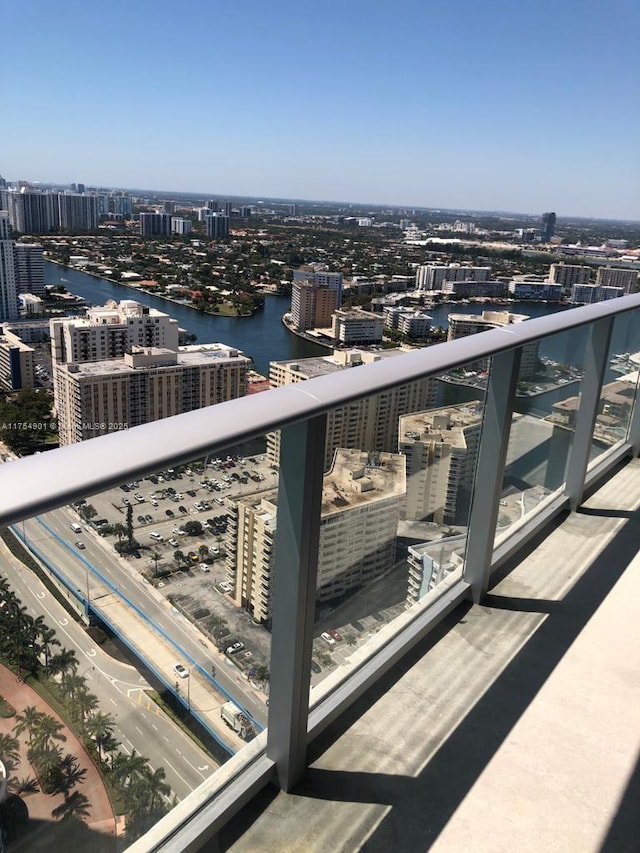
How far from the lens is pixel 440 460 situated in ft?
3.01

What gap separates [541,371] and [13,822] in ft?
3.03

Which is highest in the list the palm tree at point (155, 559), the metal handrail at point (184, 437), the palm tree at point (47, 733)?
the metal handrail at point (184, 437)

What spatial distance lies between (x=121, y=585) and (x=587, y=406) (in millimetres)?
1104

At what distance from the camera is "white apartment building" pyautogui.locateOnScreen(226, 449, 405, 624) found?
2.03 ft

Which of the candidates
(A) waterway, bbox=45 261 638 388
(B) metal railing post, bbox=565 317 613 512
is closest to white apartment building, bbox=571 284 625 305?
(A) waterway, bbox=45 261 638 388

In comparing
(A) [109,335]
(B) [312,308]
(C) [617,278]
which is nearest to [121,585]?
(A) [109,335]

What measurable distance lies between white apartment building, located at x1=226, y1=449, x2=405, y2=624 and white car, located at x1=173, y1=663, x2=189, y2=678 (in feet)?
0.26

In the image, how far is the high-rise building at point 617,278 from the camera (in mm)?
16031

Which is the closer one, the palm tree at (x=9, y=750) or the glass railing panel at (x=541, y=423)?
the palm tree at (x=9, y=750)

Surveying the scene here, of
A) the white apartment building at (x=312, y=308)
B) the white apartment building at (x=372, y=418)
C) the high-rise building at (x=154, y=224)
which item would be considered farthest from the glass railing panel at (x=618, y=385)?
the high-rise building at (x=154, y=224)

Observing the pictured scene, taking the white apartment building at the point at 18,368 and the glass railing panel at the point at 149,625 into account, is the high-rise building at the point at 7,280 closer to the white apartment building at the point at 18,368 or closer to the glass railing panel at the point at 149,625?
the white apartment building at the point at 18,368

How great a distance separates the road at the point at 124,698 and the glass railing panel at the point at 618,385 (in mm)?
1128

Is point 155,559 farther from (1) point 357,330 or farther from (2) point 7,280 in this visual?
(2) point 7,280

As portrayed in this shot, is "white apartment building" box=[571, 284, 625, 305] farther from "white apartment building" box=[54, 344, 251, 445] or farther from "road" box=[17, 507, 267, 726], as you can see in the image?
"road" box=[17, 507, 267, 726]
